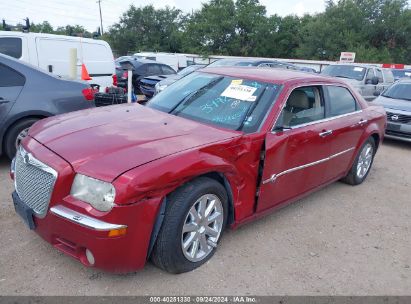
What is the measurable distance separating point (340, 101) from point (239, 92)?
1.63 meters

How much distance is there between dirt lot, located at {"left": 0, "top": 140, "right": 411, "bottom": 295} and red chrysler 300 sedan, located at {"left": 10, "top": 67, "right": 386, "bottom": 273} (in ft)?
0.77

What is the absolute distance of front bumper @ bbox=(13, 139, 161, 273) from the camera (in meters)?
2.45

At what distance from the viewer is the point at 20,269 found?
2.90 metres

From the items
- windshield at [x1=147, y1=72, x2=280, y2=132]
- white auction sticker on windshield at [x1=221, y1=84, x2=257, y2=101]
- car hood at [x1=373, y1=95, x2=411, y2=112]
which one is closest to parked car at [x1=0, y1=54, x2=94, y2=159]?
windshield at [x1=147, y1=72, x2=280, y2=132]

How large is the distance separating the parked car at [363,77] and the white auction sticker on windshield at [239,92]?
890cm

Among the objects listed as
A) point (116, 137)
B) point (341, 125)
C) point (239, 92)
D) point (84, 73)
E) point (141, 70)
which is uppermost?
point (239, 92)

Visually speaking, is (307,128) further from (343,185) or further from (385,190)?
(385,190)

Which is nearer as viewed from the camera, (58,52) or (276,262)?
(276,262)

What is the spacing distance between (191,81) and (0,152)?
2.68 m

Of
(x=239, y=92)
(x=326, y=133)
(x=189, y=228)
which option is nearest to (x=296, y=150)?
(x=326, y=133)

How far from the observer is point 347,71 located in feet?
41.1

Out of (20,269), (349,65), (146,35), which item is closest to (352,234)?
(20,269)

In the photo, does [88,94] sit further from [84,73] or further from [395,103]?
[395,103]

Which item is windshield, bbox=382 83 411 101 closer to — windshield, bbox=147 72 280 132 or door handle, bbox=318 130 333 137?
door handle, bbox=318 130 333 137
